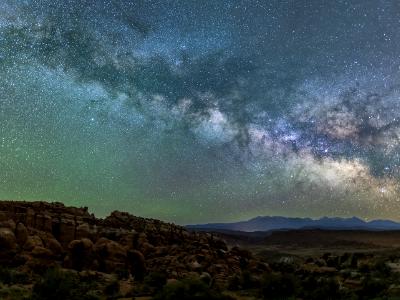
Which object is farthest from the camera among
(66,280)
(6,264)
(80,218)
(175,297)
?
(80,218)

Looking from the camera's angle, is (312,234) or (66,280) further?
(312,234)

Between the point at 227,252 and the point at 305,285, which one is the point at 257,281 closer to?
the point at 305,285

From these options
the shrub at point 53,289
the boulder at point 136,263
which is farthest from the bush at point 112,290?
the boulder at point 136,263

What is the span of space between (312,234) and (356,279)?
164 meters

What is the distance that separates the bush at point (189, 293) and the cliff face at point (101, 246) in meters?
14.0

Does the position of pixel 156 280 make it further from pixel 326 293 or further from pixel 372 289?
pixel 372 289

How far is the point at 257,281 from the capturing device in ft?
109

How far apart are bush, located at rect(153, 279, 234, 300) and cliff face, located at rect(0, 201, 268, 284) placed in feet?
46.0

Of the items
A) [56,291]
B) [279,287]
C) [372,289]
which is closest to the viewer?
[56,291]

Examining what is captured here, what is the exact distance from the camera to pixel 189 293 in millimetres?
22219

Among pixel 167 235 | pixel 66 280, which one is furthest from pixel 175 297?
Answer: pixel 167 235

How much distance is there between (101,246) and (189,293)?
24217mm

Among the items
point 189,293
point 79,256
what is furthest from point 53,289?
point 79,256

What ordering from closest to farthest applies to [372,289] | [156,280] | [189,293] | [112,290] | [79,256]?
[189,293]
[372,289]
[112,290]
[156,280]
[79,256]
